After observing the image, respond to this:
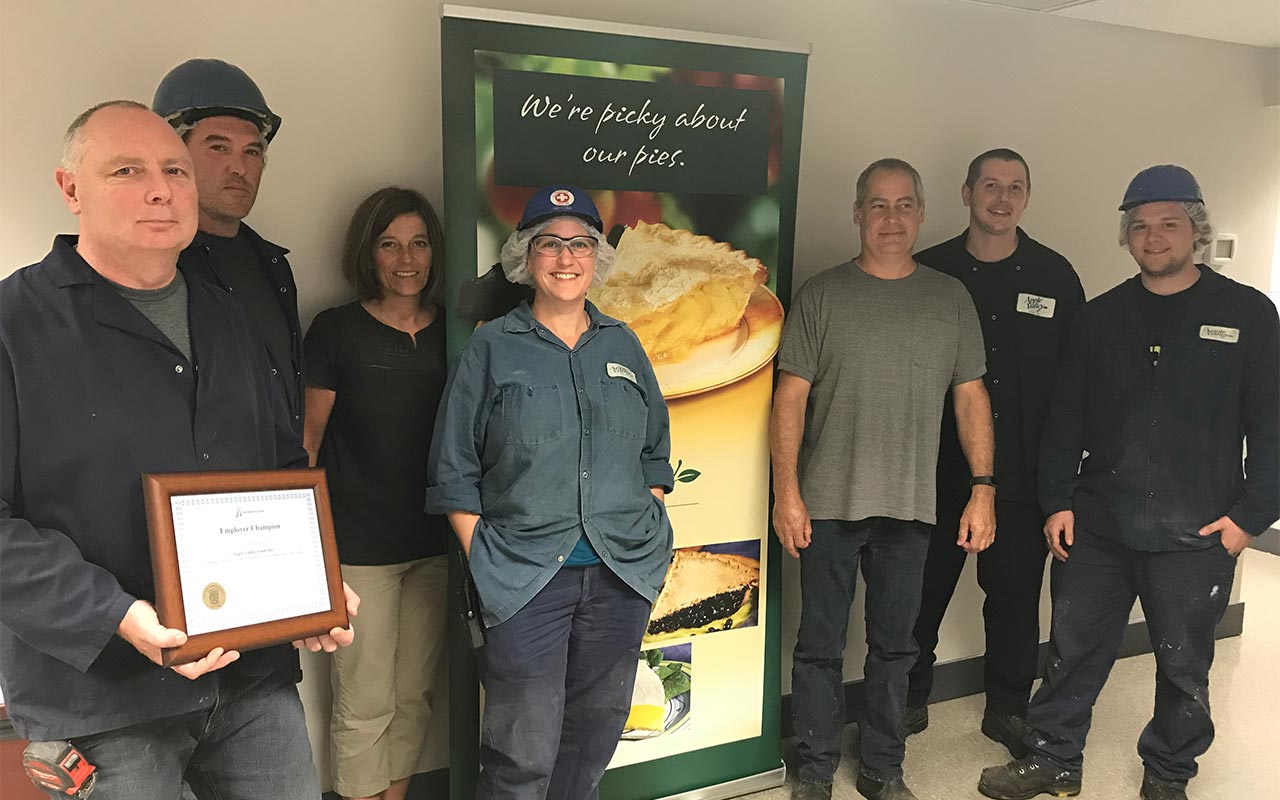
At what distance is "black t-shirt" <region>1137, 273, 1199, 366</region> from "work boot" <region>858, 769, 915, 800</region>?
1491mm

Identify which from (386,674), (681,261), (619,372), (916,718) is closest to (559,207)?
(619,372)

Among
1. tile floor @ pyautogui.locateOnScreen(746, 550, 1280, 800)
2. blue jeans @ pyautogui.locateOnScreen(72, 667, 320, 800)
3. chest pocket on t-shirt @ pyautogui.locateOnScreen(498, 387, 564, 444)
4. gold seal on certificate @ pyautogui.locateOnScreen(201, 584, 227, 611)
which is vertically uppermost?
chest pocket on t-shirt @ pyautogui.locateOnScreen(498, 387, 564, 444)

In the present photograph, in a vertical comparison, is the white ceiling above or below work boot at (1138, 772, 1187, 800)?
above

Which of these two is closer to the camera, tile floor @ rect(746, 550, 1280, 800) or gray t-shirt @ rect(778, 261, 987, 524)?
gray t-shirt @ rect(778, 261, 987, 524)

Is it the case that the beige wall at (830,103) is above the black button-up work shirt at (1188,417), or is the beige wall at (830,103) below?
above

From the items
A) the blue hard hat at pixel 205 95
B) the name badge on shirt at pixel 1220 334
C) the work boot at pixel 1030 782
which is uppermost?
the blue hard hat at pixel 205 95

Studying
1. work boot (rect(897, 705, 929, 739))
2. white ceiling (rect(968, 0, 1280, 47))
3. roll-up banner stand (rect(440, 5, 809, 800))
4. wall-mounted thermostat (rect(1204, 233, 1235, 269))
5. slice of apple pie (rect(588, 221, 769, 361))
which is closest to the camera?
roll-up banner stand (rect(440, 5, 809, 800))

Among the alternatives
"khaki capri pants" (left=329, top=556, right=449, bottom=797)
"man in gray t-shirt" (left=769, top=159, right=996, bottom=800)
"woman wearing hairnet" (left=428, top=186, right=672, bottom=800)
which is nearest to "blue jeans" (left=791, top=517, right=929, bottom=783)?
"man in gray t-shirt" (left=769, top=159, right=996, bottom=800)

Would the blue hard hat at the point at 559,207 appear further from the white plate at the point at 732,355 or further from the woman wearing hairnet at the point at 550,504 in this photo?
the white plate at the point at 732,355

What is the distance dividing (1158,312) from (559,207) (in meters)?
1.82

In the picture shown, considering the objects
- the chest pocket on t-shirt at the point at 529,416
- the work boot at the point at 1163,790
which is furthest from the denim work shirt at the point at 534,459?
the work boot at the point at 1163,790

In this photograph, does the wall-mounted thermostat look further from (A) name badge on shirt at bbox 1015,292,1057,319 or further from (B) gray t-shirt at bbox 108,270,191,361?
(B) gray t-shirt at bbox 108,270,191,361

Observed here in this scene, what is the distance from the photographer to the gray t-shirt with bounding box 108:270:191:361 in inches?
57.1

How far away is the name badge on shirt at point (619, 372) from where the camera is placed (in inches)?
84.4
